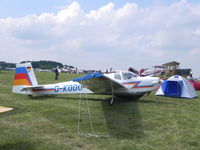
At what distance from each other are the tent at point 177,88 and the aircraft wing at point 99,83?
12.7ft

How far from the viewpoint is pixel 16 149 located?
13.5ft

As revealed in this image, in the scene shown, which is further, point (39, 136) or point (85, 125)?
point (85, 125)

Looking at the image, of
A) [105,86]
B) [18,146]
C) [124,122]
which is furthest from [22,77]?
[18,146]

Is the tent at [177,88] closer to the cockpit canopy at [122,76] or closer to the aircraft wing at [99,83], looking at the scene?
the cockpit canopy at [122,76]

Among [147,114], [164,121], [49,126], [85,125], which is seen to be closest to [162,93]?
[147,114]

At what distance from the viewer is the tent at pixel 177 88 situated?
37.9 feet

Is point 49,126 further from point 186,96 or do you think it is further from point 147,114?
point 186,96

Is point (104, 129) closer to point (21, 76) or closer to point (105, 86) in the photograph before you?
point (105, 86)

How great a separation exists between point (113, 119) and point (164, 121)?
1.65 metres

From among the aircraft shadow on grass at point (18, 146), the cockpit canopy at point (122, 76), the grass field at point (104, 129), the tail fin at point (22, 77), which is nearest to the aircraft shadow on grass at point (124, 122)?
the grass field at point (104, 129)

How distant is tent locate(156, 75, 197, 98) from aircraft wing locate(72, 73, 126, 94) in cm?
388

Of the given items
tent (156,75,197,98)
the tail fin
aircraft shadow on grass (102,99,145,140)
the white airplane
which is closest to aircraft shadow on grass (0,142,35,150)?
aircraft shadow on grass (102,99,145,140)

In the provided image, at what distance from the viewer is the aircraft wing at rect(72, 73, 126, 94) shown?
270 inches

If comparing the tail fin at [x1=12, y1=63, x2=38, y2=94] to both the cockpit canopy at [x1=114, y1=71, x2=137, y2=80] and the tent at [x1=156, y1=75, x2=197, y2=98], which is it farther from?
the tent at [x1=156, y1=75, x2=197, y2=98]
